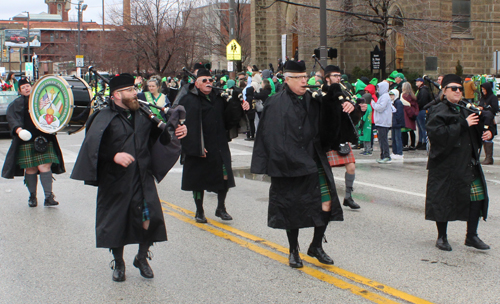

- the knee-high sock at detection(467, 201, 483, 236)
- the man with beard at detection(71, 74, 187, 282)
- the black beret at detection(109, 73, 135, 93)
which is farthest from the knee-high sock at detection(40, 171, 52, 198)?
the knee-high sock at detection(467, 201, 483, 236)

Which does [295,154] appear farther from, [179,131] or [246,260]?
[246,260]

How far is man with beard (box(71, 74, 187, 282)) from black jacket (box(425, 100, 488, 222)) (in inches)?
104

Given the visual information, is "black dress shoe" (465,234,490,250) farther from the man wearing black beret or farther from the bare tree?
the bare tree

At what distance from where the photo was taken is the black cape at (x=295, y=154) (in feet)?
17.9

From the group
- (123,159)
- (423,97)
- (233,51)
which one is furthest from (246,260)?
(233,51)

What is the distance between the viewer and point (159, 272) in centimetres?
573

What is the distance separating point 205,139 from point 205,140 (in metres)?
0.01

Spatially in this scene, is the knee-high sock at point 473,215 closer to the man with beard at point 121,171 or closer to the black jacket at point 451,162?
the black jacket at point 451,162

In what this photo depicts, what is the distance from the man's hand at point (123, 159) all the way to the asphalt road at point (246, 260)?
1.10 m

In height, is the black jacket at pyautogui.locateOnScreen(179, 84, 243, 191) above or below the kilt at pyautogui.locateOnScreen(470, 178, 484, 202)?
above

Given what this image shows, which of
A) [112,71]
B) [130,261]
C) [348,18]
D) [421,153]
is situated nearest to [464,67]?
[348,18]

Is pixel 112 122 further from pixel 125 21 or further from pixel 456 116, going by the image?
pixel 125 21

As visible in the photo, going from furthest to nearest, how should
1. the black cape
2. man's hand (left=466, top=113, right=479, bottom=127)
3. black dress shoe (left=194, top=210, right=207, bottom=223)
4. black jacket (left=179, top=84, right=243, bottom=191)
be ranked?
black dress shoe (left=194, top=210, right=207, bottom=223) < black jacket (left=179, top=84, right=243, bottom=191) < man's hand (left=466, top=113, right=479, bottom=127) < the black cape

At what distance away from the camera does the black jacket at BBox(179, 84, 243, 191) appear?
7.50 meters
